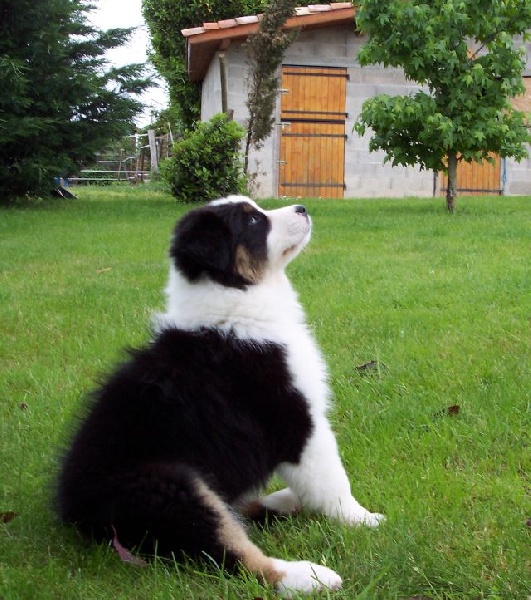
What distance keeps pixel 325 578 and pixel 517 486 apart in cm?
101

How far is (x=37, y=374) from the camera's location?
14.9 ft

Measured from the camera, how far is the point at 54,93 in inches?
572

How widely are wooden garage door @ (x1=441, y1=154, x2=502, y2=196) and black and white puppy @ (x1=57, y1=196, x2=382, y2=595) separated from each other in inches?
663

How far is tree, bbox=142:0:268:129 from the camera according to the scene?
21.5 m

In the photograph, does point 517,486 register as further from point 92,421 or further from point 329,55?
point 329,55

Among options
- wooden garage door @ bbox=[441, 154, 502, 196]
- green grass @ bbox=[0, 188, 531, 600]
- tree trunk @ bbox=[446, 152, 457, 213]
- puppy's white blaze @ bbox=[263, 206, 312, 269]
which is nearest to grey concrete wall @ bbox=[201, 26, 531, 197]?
wooden garage door @ bbox=[441, 154, 502, 196]

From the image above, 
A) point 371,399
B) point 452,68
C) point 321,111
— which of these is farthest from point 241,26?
point 371,399

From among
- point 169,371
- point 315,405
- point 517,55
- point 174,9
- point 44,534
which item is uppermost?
point 174,9

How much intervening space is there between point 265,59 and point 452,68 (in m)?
4.33

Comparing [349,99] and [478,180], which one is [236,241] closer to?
[349,99]

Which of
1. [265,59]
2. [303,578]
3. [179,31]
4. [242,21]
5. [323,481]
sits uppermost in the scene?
[179,31]

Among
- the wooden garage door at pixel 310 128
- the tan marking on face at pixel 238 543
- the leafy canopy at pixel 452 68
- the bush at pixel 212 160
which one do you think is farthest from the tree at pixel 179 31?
the tan marking on face at pixel 238 543

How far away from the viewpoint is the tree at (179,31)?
21.5m

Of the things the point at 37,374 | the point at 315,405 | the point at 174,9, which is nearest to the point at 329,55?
the point at 174,9
